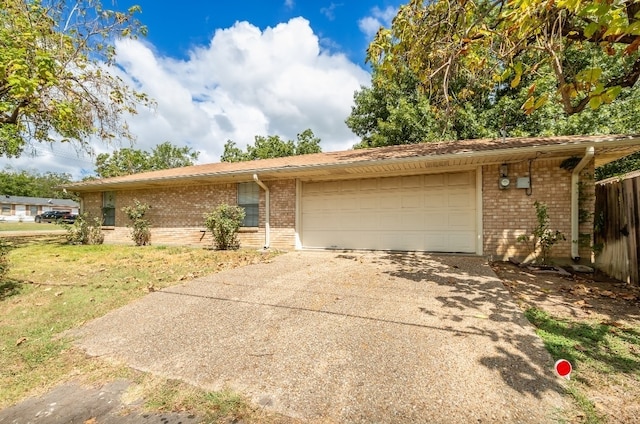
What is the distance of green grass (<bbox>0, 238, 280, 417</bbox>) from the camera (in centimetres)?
244

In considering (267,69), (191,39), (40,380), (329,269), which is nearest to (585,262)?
(329,269)

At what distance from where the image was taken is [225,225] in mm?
8812

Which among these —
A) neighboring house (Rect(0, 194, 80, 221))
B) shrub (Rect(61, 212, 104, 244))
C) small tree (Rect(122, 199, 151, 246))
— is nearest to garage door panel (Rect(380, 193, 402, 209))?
small tree (Rect(122, 199, 151, 246))

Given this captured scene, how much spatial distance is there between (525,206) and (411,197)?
2495 mm

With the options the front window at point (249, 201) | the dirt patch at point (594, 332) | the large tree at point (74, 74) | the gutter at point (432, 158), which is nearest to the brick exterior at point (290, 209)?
the front window at point (249, 201)

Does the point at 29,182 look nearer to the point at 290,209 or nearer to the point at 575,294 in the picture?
the point at 290,209

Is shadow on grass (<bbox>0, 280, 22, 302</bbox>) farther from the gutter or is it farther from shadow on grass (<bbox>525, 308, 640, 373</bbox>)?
shadow on grass (<bbox>525, 308, 640, 373</bbox>)

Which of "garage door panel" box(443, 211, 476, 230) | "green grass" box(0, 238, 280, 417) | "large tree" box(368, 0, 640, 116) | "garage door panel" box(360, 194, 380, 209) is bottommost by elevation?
"green grass" box(0, 238, 280, 417)

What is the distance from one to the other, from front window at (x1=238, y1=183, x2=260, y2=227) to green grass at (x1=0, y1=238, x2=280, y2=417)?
1372 mm

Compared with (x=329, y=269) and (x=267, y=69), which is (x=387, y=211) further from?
(x=267, y=69)

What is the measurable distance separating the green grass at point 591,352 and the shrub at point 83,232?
13934mm

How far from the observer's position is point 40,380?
2537mm

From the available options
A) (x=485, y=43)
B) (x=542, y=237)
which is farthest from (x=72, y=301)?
(x=542, y=237)

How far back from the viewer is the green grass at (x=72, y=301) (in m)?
2.44
